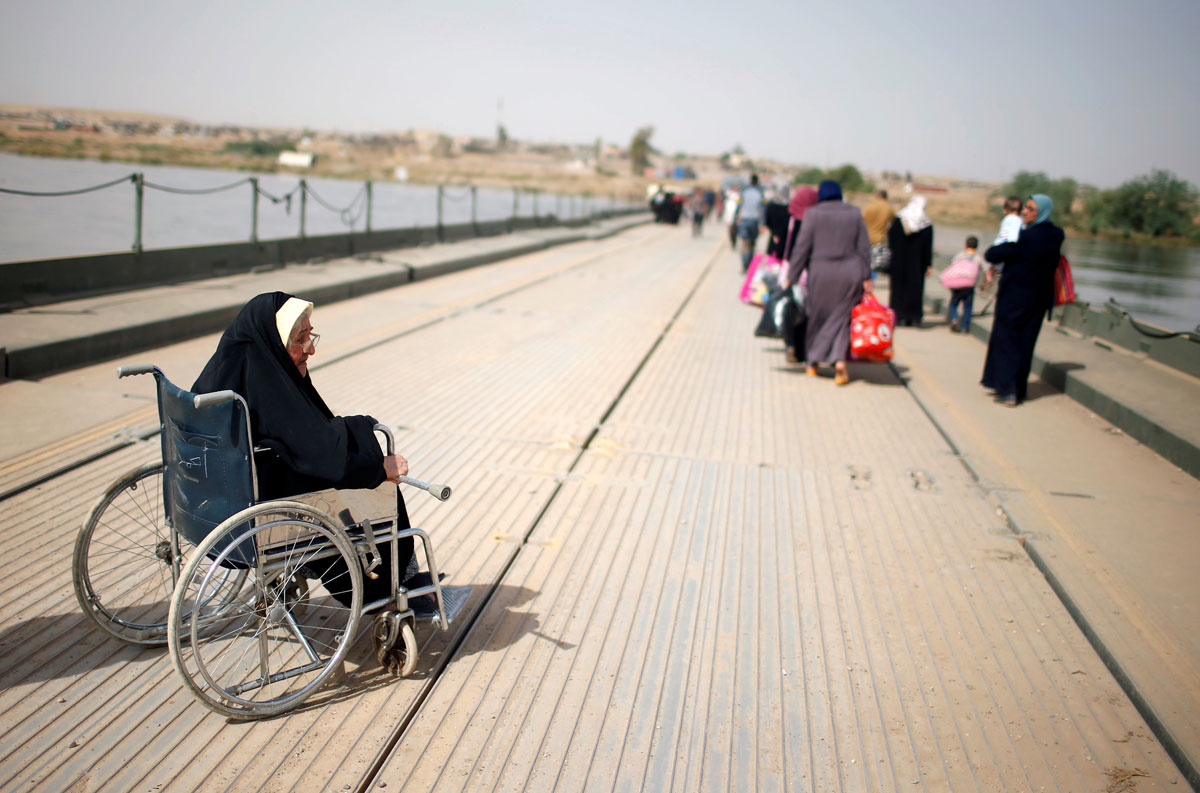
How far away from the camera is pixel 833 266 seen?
9250 millimetres

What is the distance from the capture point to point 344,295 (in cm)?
1301

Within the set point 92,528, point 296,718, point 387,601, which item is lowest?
point 296,718

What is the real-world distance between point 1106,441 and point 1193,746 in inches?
195

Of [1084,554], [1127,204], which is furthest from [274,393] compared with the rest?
[1127,204]

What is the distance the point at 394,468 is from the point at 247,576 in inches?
33.4

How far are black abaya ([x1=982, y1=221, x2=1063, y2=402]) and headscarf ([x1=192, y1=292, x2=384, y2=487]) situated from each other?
6.98m

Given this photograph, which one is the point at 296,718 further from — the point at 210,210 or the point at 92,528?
the point at 210,210

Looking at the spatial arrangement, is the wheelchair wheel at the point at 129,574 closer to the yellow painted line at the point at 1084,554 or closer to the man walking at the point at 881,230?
the yellow painted line at the point at 1084,554

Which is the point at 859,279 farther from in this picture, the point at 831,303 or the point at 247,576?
the point at 247,576

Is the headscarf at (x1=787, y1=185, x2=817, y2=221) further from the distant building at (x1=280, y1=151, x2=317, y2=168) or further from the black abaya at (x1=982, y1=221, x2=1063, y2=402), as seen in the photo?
the distant building at (x1=280, y1=151, x2=317, y2=168)

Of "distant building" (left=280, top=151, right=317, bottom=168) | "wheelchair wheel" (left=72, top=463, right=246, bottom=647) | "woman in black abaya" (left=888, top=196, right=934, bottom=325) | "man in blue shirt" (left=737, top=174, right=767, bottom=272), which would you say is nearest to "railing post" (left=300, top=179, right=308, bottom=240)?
"woman in black abaya" (left=888, top=196, right=934, bottom=325)

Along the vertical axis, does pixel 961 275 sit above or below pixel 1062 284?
below

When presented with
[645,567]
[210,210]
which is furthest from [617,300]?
[645,567]

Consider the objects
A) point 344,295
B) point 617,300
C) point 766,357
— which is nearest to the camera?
point 766,357
